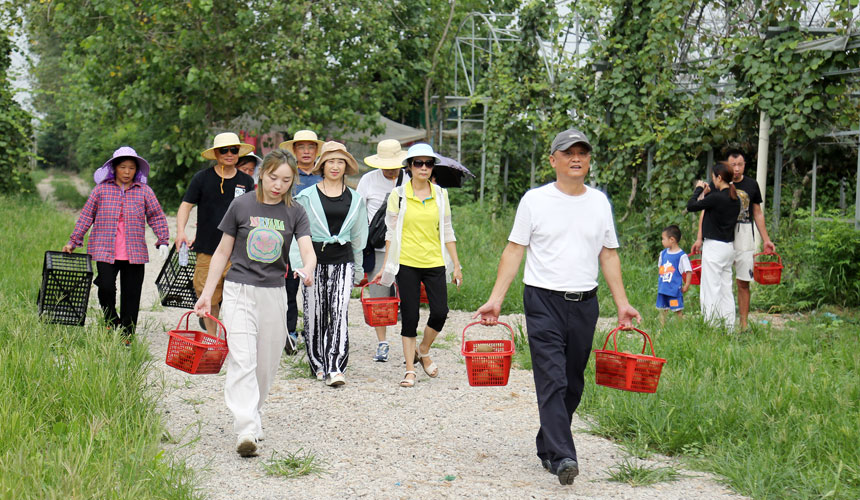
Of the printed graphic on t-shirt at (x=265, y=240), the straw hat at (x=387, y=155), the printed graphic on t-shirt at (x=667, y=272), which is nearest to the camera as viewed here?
the printed graphic on t-shirt at (x=265, y=240)

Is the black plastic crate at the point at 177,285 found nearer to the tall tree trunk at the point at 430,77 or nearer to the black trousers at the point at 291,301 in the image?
the black trousers at the point at 291,301

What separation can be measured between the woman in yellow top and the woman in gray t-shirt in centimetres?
154

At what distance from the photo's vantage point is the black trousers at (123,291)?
7.68 m

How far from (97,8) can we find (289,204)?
16.2 meters

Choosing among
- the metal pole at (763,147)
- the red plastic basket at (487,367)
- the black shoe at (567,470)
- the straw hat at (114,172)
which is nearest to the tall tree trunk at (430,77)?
the metal pole at (763,147)

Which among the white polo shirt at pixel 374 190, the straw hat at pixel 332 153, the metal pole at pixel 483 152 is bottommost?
the white polo shirt at pixel 374 190

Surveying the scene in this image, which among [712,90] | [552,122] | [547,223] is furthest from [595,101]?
[547,223]

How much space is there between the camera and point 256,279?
5.50 m

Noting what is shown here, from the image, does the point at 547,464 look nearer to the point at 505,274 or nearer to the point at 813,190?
the point at 505,274

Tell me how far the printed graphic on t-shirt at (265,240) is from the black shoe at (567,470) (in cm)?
219

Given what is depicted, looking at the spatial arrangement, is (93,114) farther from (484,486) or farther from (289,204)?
(484,486)

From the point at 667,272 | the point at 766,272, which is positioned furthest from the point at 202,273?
the point at 766,272

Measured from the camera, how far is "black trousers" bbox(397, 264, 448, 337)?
23.6 feet

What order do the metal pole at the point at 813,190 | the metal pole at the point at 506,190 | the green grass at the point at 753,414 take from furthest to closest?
1. the metal pole at the point at 506,190
2. the metal pole at the point at 813,190
3. the green grass at the point at 753,414
